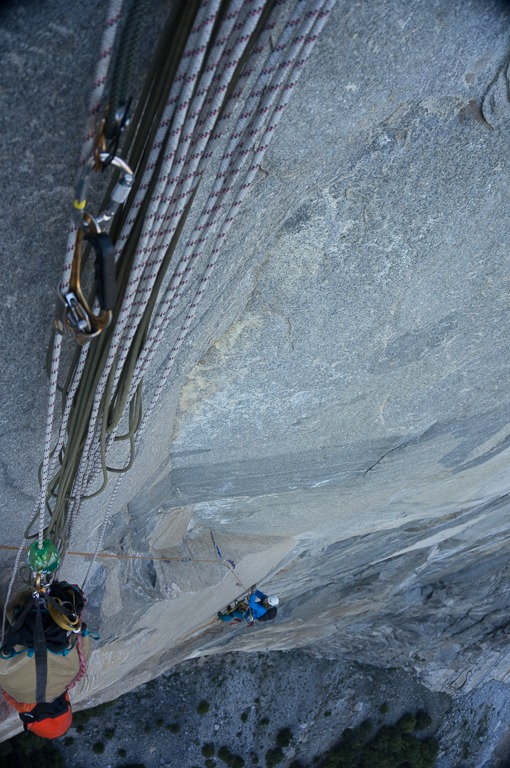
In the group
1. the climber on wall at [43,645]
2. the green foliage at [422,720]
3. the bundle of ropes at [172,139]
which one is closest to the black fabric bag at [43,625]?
the climber on wall at [43,645]

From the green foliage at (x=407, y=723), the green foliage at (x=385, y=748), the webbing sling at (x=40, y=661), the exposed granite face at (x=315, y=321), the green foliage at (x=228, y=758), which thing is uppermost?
the exposed granite face at (x=315, y=321)

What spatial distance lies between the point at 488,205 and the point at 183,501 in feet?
6.02

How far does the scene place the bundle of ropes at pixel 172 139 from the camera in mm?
832

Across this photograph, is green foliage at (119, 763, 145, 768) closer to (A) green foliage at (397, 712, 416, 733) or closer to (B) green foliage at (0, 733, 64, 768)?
(B) green foliage at (0, 733, 64, 768)

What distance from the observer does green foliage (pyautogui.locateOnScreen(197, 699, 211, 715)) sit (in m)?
7.44

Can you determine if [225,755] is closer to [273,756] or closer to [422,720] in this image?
[273,756]

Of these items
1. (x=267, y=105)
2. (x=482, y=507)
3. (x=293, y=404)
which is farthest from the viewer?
(x=482, y=507)

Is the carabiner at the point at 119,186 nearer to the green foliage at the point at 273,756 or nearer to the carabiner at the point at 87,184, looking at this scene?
the carabiner at the point at 87,184

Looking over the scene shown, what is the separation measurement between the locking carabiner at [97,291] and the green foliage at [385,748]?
349 inches

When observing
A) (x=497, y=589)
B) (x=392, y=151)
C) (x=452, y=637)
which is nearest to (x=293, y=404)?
(x=392, y=151)

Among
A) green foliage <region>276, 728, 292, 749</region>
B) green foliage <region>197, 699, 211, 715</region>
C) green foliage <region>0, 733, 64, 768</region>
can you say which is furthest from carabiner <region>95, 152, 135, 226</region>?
green foliage <region>276, 728, 292, 749</region>

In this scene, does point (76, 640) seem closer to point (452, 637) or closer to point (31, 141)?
point (31, 141)

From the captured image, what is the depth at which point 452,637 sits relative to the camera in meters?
7.50

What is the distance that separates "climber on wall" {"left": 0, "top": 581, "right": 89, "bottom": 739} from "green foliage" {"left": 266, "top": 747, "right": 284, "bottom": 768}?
257 inches
